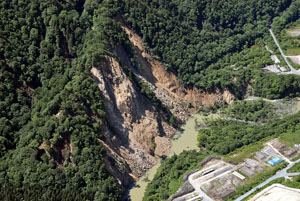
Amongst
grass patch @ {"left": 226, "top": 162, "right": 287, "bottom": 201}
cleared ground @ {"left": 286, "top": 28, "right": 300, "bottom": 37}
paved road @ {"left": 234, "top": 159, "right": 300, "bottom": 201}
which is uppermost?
cleared ground @ {"left": 286, "top": 28, "right": 300, "bottom": 37}

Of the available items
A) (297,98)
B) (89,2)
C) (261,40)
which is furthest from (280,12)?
(89,2)

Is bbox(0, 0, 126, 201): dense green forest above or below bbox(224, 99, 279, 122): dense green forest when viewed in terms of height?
above

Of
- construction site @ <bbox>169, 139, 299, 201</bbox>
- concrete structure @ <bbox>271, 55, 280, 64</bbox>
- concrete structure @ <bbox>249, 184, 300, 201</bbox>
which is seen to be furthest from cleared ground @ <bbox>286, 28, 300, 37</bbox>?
concrete structure @ <bbox>249, 184, 300, 201</bbox>

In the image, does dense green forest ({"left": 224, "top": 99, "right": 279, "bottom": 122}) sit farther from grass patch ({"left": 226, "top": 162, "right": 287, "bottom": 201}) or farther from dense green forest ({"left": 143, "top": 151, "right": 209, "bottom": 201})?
grass patch ({"left": 226, "top": 162, "right": 287, "bottom": 201})

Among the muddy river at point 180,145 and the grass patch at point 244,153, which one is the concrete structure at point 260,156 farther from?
the muddy river at point 180,145

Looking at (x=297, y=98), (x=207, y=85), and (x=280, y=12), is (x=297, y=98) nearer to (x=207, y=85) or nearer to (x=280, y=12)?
(x=207, y=85)

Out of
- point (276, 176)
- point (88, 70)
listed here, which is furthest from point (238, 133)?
point (88, 70)
